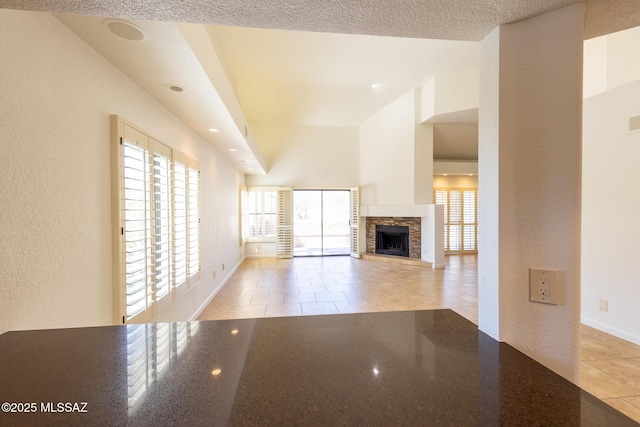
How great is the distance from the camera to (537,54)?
1.02 metres

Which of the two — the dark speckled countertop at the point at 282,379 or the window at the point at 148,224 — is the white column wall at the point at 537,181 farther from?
the window at the point at 148,224

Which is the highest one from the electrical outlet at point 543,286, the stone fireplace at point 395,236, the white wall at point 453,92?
the white wall at point 453,92

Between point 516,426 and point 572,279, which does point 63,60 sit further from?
point 572,279

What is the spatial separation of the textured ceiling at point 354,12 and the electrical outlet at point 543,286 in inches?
37.7

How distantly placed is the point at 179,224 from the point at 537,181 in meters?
2.93

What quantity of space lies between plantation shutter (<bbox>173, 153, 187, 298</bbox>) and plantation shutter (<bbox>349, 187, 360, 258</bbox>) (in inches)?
208

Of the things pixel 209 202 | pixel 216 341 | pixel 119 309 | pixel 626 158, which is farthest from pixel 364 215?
pixel 216 341

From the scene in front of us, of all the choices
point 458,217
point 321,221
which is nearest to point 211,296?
point 321,221

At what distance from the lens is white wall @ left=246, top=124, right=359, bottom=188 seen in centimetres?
775

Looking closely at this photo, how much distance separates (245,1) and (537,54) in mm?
1082

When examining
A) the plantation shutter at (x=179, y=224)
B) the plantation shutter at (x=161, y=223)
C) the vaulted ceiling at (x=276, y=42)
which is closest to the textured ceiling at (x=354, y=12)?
the vaulted ceiling at (x=276, y=42)

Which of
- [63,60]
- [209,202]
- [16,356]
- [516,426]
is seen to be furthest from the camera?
[209,202]

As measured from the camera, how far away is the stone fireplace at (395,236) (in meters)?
6.79

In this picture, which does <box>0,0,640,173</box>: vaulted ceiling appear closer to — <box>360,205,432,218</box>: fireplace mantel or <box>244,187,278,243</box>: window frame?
<box>244,187,278,243</box>: window frame
